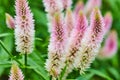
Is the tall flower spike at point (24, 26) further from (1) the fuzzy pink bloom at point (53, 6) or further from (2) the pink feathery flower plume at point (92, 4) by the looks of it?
(2) the pink feathery flower plume at point (92, 4)

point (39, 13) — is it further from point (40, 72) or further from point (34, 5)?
point (40, 72)

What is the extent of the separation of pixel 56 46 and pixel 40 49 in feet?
5.15

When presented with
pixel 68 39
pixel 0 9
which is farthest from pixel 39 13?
pixel 68 39

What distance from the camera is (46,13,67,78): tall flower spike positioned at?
2.92 metres

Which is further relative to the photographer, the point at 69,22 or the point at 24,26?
the point at 69,22

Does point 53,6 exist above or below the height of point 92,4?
above

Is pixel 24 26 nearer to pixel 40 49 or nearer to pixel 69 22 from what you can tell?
pixel 69 22

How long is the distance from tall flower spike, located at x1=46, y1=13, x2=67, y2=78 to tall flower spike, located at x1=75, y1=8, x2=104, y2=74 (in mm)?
128

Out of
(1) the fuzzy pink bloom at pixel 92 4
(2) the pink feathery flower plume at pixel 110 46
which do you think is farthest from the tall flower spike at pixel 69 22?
(2) the pink feathery flower plume at pixel 110 46

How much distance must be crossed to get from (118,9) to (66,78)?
10.4 ft

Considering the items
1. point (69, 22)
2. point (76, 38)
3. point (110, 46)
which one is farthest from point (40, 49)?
point (76, 38)

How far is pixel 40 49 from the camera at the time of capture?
4.54m

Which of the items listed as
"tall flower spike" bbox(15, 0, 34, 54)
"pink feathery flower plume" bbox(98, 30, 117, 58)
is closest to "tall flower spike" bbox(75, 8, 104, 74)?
"tall flower spike" bbox(15, 0, 34, 54)

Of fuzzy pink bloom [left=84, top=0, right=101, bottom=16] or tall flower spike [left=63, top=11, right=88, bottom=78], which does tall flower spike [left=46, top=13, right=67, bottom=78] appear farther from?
fuzzy pink bloom [left=84, top=0, right=101, bottom=16]
